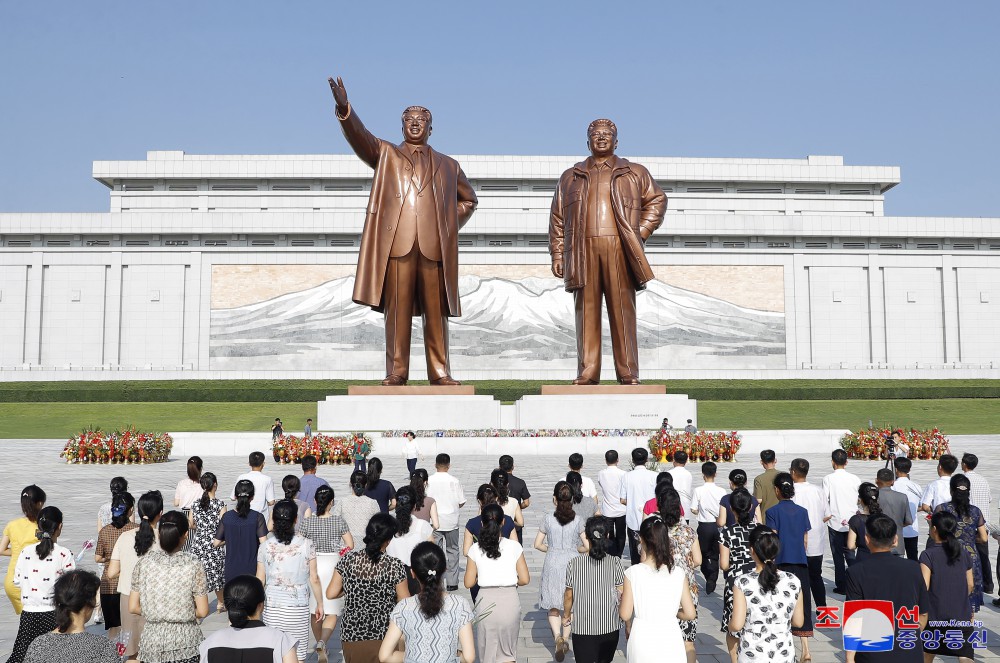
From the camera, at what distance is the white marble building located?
1391 inches

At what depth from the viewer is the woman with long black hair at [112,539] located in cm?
485

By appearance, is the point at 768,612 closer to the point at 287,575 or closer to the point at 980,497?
the point at 287,575

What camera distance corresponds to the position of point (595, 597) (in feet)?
14.0

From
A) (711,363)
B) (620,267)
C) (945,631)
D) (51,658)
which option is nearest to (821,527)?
(945,631)

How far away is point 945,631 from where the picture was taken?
4.31 m

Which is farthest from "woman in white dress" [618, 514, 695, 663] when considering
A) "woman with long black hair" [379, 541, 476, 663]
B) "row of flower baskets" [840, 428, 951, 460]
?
"row of flower baskets" [840, 428, 951, 460]

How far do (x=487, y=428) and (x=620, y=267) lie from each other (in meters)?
4.00

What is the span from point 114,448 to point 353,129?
7677mm

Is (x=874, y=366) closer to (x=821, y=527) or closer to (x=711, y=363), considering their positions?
(x=711, y=363)

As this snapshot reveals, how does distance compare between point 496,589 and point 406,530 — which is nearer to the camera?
point 496,589

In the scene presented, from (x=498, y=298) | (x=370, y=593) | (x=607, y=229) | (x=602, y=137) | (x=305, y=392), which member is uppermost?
(x=602, y=137)

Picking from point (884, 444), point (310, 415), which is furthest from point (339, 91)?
point (310, 415)

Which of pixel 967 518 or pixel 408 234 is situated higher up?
pixel 408 234

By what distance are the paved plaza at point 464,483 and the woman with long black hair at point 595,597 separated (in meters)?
0.85
